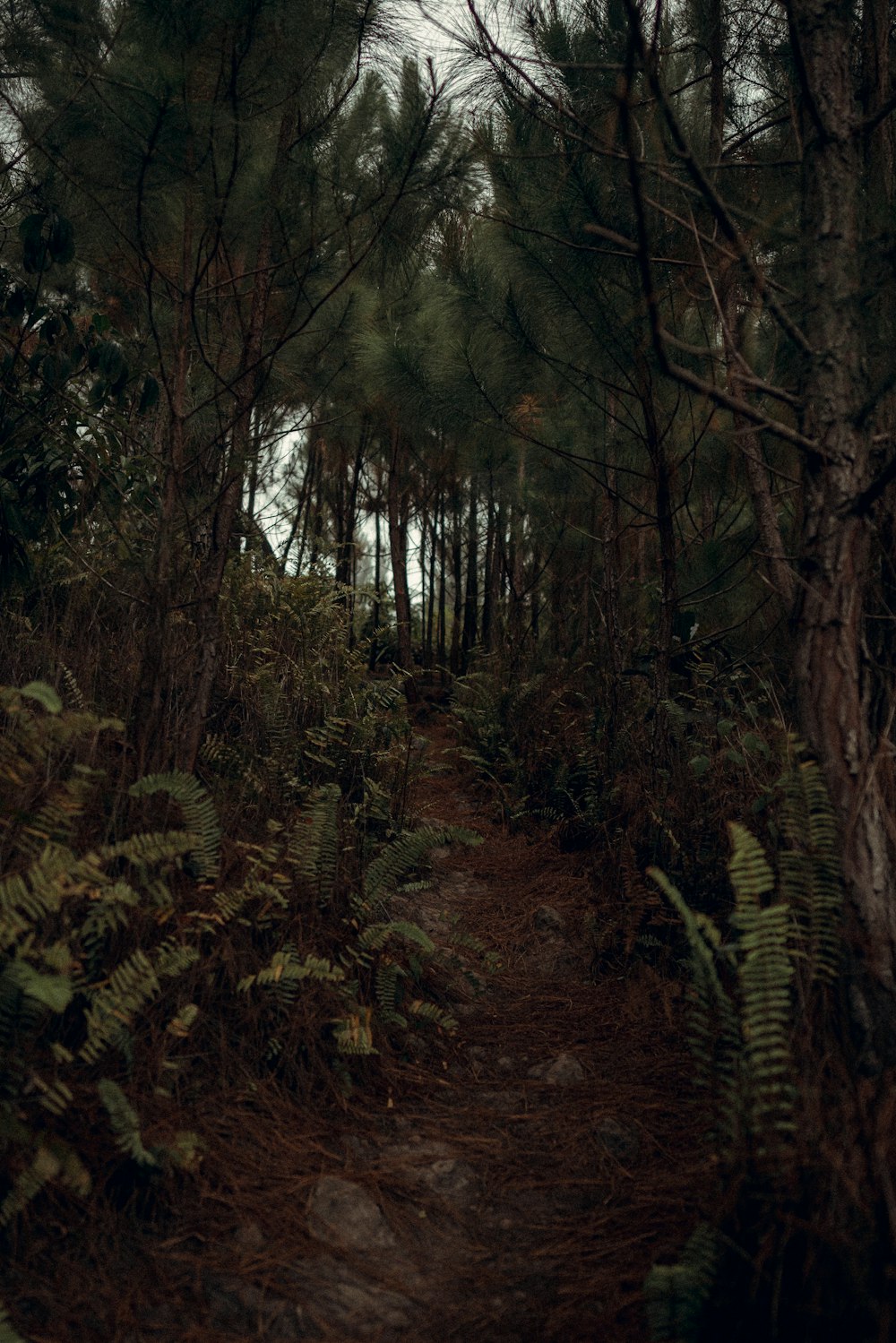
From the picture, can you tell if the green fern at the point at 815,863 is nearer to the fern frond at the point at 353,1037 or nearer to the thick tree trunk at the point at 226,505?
the fern frond at the point at 353,1037

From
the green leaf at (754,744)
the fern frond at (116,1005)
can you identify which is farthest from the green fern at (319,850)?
the green leaf at (754,744)

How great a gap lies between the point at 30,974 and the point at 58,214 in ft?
10.9

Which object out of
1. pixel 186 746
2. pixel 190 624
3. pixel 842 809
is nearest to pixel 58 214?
pixel 190 624

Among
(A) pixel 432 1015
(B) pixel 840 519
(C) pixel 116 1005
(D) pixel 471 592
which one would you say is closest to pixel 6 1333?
(C) pixel 116 1005

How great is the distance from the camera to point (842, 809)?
240 cm

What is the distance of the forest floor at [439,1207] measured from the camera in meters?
1.95

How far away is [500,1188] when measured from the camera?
249cm

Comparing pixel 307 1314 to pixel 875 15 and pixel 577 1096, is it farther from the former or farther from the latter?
pixel 875 15

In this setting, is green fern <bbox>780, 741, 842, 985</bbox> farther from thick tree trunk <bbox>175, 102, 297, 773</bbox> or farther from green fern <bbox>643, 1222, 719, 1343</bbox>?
thick tree trunk <bbox>175, 102, 297, 773</bbox>

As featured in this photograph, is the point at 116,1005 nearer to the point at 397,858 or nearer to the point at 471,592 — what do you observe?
the point at 397,858

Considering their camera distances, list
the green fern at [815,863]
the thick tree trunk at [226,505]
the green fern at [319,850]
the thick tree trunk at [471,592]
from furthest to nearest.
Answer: the thick tree trunk at [471,592], the thick tree trunk at [226,505], the green fern at [319,850], the green fern at [815,863]

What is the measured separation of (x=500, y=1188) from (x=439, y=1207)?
19 centimetres

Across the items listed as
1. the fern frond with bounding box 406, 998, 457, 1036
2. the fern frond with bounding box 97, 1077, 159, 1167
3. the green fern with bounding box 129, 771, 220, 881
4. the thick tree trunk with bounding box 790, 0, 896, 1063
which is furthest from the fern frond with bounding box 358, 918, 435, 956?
the thick tree trunk with bounding box 790, 0, 896, 1063

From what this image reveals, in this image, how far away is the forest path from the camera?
1994mm
